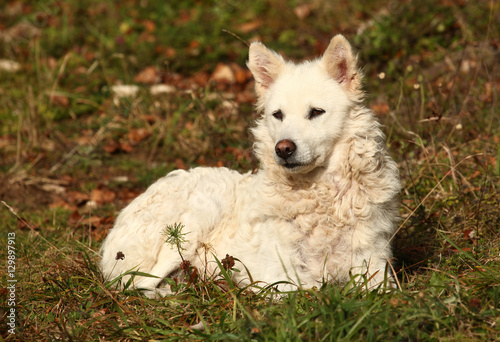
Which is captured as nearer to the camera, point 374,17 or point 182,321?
point 182,321

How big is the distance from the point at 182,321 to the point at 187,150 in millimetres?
3734

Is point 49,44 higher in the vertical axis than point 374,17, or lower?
lower

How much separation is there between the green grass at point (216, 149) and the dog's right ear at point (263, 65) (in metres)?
1.58

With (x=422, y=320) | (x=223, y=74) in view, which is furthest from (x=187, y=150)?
(x=422, y=320)

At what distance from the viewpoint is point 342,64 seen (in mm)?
3922

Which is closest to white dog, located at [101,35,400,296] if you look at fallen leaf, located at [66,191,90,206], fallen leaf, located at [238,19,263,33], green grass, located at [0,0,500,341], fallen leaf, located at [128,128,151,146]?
green grass, located at [0,0,500,341]

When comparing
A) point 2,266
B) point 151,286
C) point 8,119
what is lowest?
point 8,119

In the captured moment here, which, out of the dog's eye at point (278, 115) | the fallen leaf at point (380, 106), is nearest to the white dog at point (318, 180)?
the dog's eye at point (278, 115)

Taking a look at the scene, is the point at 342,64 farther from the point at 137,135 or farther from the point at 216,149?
→ the point at 137,135

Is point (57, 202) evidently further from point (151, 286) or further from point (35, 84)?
point (35, 84)

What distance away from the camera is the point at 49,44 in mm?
10086

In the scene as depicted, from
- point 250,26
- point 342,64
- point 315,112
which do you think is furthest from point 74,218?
point 250,26

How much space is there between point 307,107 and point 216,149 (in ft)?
9.28

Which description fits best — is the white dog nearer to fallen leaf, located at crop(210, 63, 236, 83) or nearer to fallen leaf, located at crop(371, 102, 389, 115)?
fallen leaf, located at crop(371, 102, 389, 115)
